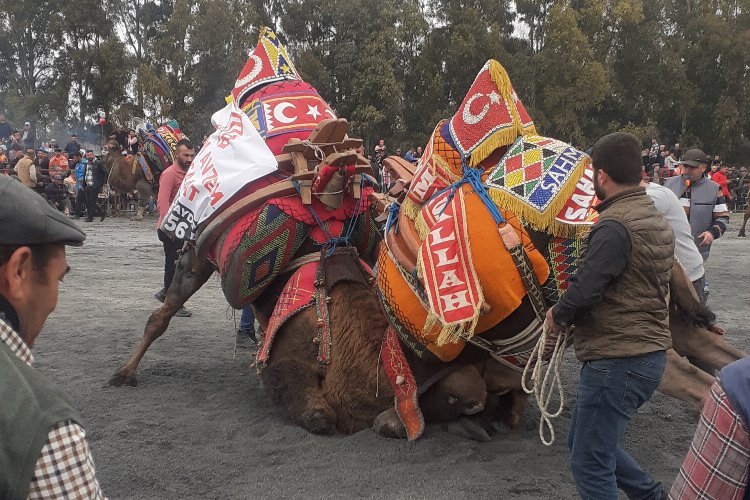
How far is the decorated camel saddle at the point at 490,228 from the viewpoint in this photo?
3.21m

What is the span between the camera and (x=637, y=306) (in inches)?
106

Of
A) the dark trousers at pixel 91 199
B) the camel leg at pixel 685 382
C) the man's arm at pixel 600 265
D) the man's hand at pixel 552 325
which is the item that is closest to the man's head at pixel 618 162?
the man's arm at pixel 600 265

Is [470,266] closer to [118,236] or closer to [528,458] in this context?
[528,458]

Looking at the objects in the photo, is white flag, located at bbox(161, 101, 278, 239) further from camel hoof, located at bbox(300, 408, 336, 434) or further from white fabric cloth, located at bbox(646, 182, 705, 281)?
white fabric cloth, located at bbox(646, 182, 705, 281)

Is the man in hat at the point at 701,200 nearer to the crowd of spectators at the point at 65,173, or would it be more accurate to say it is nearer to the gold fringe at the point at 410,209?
the gold fringe at the point at 410,209

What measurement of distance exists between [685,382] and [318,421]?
194 centimetres

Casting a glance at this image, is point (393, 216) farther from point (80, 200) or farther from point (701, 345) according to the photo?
point (80, 200)

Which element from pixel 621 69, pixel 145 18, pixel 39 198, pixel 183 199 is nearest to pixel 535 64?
pixel 621 69

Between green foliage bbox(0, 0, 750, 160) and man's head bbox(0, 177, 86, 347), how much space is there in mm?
25016

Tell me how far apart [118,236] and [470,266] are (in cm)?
1336

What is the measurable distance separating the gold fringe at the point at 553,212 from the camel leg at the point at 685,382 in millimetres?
734

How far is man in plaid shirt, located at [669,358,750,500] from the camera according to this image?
4.09 feet

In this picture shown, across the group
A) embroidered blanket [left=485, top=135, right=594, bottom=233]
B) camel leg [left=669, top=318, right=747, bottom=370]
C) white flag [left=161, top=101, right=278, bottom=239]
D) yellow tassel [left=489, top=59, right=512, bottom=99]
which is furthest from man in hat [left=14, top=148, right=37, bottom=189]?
camel leg [left=669, top=318, right=747, bottom=370]

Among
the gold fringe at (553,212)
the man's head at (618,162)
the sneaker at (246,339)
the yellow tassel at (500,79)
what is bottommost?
the sneaker at (246,339)
